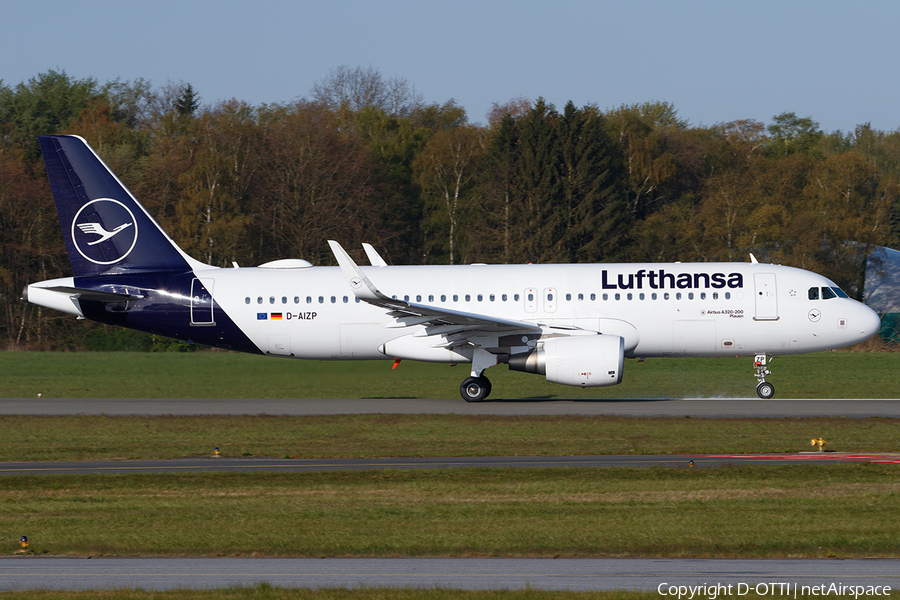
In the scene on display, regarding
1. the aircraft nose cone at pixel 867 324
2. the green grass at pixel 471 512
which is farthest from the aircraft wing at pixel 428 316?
the green grass at pixel 471 512

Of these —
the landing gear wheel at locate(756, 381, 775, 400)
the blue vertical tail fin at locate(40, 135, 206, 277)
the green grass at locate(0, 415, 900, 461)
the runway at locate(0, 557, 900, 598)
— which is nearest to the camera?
the runway at locate(0, 557, 900, 598)

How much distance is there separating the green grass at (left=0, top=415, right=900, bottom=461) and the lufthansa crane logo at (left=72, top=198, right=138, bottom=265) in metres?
6.27

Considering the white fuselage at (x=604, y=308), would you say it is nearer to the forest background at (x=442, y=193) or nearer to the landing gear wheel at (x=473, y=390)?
the landing gear wheel at (x=473, y=390)

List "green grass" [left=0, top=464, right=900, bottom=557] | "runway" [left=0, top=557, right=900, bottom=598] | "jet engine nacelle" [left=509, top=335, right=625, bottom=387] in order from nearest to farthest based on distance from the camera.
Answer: "runway" [left=0, top=557, right=900, bottom=598]
"green grass" [left=0, top=464, right=900, bottom=557]
"jet engine nacelle" [left=509, top=335, right=625, bottom=387]

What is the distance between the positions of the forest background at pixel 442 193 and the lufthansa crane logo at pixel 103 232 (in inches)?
836

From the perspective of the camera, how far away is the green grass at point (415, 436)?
61.9 ft

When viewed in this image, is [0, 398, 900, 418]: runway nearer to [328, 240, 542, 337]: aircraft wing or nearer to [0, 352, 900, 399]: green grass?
[0, 352, 900, 399]: green grass

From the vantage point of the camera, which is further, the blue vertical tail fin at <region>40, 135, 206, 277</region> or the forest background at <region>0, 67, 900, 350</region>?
the forest background at <region>0, 67, 900, 350</region>

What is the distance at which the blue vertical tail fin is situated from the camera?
1148 inches

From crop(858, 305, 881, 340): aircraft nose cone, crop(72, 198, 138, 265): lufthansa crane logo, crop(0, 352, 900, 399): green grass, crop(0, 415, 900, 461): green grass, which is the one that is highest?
crop(72, 198, 138, 265): lufthansa crane logo

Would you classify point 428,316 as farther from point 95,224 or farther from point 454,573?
point 454,573

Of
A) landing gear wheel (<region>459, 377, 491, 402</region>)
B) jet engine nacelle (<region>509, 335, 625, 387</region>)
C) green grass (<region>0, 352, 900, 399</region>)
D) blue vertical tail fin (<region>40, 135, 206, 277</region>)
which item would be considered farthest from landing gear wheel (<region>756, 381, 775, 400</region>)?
blue vertical tail fin (<region>40, 135, 206, 277</region>)

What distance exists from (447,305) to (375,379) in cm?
570

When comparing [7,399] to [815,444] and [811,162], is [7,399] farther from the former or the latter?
[811,162]
